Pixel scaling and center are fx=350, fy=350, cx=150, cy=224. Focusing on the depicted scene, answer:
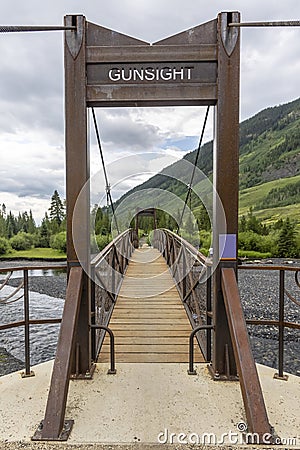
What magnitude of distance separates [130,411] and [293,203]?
104ft

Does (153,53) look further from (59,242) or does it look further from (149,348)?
(59,242)

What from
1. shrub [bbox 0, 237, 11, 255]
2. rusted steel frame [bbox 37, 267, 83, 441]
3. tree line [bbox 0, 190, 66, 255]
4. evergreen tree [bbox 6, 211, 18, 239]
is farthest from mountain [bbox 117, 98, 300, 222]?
rusted steel frame [bbox 37, 267, 83, 441]

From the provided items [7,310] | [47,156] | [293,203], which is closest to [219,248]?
[7,310]

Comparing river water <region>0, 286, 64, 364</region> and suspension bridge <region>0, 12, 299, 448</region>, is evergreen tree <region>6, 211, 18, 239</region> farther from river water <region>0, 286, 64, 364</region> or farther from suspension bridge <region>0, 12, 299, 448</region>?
suspension bridge <region>0, 12, 299, 448</region>

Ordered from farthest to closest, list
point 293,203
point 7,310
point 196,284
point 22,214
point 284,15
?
point 293,203
point 22,214
point 7,310
point 284,15
point 196,284

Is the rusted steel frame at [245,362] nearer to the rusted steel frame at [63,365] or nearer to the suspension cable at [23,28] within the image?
the rusted steel frame at [63,365]

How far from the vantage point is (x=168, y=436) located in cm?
147

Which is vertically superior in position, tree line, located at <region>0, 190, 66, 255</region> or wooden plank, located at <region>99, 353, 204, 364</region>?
tree line, located at <region>0, 190, 66, 255</region>

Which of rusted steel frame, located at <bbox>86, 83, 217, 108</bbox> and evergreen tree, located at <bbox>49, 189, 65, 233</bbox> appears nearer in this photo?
rusted steel frame, located at <bbox>86, 83, 217, 108</bbox>

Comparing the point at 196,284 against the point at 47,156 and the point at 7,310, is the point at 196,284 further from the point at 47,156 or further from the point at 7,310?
the point at 47,156

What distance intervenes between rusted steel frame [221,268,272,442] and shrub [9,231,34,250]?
730 inches

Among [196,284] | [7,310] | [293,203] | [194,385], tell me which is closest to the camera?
[194,385]

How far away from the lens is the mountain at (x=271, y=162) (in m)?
32.4

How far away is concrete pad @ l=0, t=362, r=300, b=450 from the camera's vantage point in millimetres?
1469
